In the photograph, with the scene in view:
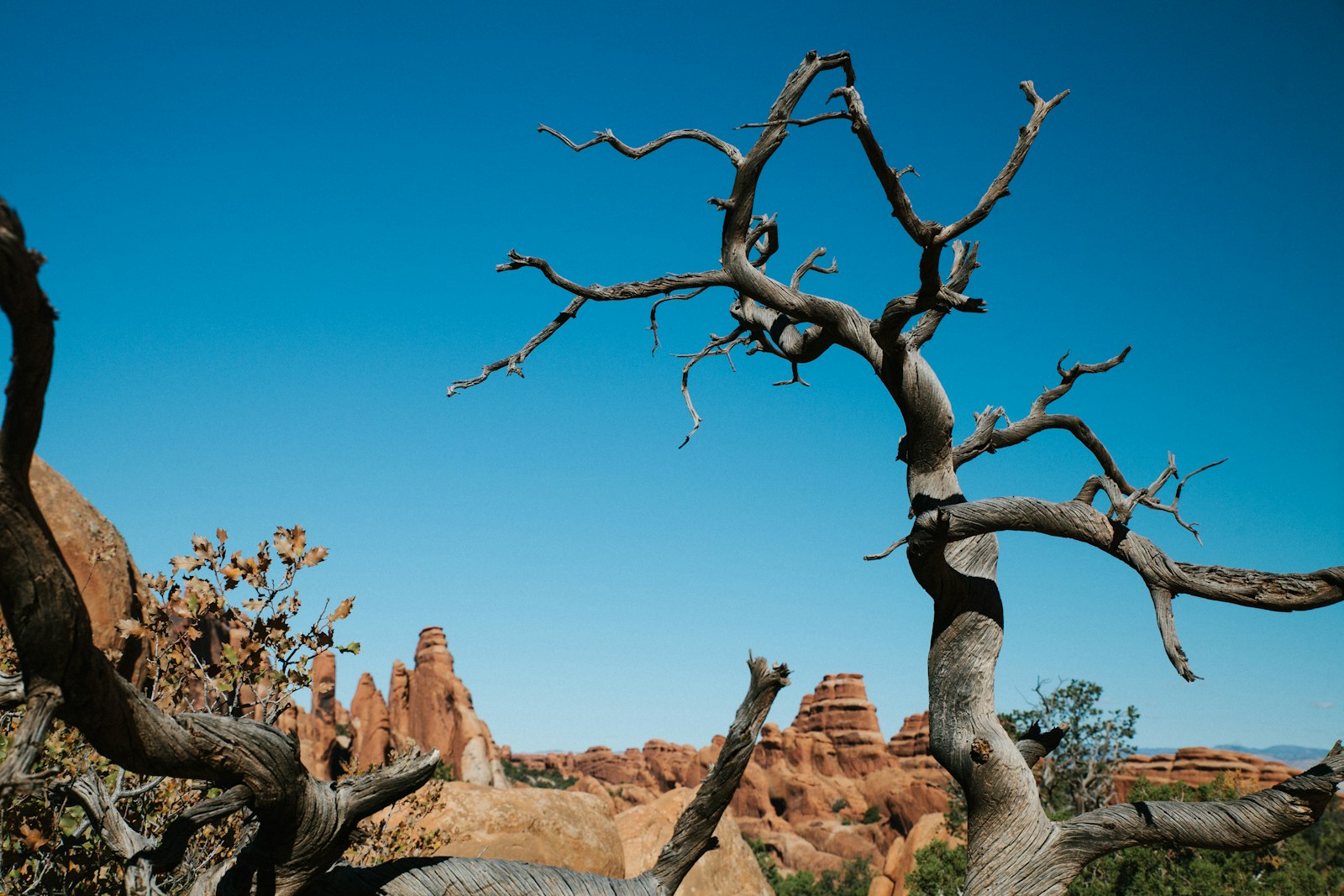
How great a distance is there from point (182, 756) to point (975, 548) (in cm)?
442

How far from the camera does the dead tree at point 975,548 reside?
197 inches

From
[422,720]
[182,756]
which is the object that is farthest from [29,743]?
[422,720]

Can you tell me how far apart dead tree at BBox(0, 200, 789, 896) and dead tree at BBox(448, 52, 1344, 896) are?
1.96 m

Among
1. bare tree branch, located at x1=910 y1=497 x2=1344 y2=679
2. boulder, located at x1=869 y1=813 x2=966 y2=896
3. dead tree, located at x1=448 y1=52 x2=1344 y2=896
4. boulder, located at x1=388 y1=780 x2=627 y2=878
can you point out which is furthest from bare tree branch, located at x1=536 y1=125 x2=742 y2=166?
boulder, located at x1=869 y1=813 x2=966 y2=896

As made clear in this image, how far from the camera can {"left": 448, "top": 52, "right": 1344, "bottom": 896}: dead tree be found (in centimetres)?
501

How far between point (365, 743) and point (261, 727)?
62.1 meters

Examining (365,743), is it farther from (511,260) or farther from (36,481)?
(511,260)

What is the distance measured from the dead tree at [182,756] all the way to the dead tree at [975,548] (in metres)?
1.96

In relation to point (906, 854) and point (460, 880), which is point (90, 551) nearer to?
point (460, 880)

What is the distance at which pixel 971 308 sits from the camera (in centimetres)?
472

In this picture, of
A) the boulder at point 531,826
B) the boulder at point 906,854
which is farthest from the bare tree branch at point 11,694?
the boulder at point 906,854

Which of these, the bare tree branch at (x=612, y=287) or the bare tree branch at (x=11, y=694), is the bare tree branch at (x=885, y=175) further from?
the bare tree branch at (x=11, y=694)

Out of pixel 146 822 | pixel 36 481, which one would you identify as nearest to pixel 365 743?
pixel 36 481

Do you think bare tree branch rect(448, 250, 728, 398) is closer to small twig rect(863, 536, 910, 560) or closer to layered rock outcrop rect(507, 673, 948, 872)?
small twig rect(863, 536, 910, 560)
